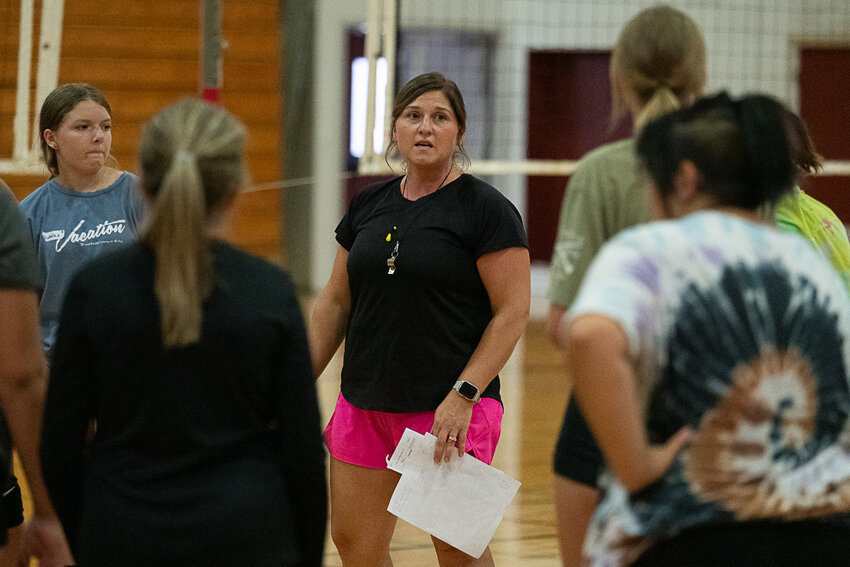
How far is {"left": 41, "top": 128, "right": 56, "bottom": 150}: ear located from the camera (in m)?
3.03

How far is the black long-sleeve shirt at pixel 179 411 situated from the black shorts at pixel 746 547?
586mm

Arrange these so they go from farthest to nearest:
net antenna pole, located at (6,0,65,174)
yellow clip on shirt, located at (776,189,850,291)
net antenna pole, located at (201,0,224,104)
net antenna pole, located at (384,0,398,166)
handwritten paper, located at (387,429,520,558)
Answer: net antenna pole, located at (384,0,398,166) < net antenna pole, located at (201,0,224,104) < net antenna pole, located at (6,0,65,174) < handwritten paper, located at (387,429,520,558) < yellow clip on shirt, located at (776,189,850,291)

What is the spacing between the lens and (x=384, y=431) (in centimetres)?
293

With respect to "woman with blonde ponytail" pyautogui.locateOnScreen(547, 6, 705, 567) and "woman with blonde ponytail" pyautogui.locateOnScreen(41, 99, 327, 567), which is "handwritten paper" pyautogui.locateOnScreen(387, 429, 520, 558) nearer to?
"woman with blonde ponytail" pyautogui.locateOnScreen(547, 6, 705, 567)

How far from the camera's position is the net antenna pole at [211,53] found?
188 inches

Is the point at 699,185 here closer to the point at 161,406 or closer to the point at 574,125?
the point at 161,406

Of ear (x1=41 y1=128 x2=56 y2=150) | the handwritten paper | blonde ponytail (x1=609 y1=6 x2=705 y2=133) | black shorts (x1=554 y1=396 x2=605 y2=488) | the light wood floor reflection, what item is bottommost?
the light wood floor reflection

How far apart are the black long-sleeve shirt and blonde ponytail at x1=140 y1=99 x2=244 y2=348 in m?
0.03

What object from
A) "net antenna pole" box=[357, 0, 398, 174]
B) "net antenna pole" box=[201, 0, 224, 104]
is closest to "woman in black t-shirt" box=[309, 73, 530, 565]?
"net antenna pole" box=[201, 0, 224, 104]

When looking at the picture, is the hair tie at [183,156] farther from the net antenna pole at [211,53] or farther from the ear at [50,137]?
the net antenna pole at [211,53]

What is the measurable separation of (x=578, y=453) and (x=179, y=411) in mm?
885

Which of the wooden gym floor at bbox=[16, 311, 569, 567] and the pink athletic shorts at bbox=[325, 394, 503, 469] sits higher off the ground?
the pink athletic shorts at bbox=[325, 394, 503, 469]

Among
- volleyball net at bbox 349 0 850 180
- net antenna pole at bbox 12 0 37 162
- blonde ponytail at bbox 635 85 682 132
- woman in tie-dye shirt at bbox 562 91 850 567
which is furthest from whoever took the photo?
volleyball net at bbox 349 0 850 180

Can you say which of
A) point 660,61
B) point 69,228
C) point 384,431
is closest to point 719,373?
point 660,61
